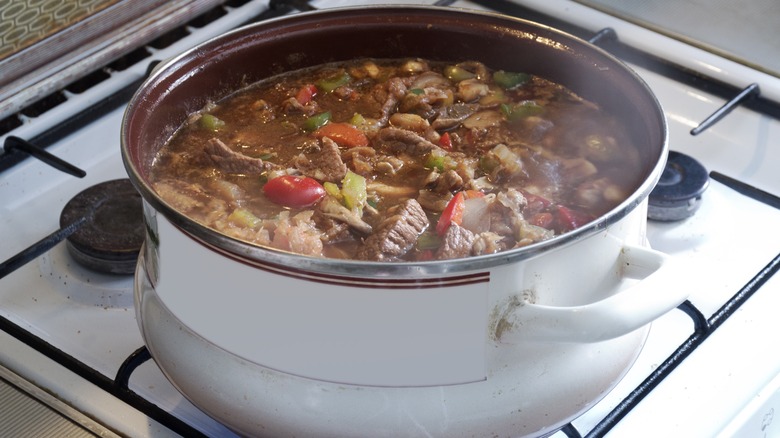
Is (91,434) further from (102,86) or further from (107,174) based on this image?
(102,86)

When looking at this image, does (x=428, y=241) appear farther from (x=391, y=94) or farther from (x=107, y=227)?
(x=107, y=227)

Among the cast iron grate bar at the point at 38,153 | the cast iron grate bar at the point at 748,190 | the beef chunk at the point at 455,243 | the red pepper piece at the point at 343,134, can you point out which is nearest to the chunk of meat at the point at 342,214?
the beef chunk at the point at 455,243

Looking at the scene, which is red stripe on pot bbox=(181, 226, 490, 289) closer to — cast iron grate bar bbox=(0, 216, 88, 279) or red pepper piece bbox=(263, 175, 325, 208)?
red pepper piece bbox=(263, 175, 325, 208)

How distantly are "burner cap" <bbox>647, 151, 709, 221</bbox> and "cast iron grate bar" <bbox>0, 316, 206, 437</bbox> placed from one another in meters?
0.91

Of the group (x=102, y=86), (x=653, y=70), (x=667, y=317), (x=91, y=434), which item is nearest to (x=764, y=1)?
(x=653, y=70)

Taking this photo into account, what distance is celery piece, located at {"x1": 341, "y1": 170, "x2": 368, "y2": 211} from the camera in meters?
1.37

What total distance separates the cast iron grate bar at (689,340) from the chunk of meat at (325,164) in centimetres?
49

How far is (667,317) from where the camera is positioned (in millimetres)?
1536

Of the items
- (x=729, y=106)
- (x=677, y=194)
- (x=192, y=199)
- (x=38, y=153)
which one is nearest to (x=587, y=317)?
(x=192, y=199)

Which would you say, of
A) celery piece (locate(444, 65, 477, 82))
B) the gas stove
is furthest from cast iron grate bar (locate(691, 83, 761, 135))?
celery piece (locate(444, 65, 477, 82))

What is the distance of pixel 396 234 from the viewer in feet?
4.15

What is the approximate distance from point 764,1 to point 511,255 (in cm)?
204

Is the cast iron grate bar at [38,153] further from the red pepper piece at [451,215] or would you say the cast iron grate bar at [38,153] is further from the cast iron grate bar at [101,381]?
the red pepper piece at [451,215]

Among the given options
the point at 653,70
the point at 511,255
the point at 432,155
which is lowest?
the point at 653,70
